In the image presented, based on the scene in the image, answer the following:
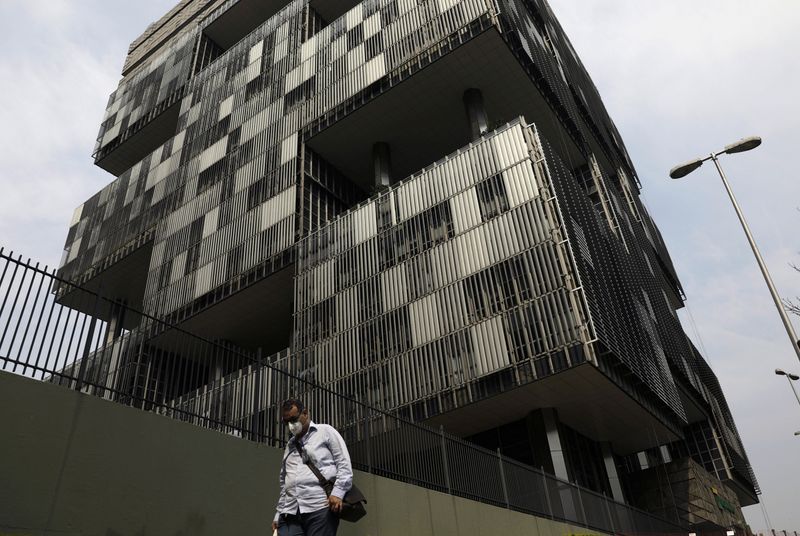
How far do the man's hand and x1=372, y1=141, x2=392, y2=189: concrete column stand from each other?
105 ft

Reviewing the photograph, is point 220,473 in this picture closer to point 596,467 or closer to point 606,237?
point 596,467

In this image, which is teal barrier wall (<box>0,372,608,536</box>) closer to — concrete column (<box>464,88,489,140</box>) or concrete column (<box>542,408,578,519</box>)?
concrete column (<box>542,408,578,519</box>)

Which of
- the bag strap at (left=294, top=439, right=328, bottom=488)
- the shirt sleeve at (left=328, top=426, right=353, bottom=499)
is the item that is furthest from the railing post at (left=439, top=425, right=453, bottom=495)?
the bag strap at (left=294, top=439, right=328, bottom=488)

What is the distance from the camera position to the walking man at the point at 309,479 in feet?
19.0

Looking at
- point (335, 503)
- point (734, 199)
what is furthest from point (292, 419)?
point (734, 199)

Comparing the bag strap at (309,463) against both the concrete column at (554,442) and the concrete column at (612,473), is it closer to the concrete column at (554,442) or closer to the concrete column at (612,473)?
the concrete column at (554,442)

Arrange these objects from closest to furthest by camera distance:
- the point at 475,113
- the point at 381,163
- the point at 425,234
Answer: the point at 425,234 → the point at 475,113 → the point at 381,163

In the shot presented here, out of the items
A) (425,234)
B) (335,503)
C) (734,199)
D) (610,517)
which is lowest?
(335,503)

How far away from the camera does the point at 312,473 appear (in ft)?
19.7

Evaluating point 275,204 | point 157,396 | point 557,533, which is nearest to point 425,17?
point 275,204

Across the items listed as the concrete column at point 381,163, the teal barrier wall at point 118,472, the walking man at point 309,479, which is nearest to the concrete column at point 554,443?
the teal barrier wall at point 118,472

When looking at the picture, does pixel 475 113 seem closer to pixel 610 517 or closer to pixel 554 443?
pixel 554 443

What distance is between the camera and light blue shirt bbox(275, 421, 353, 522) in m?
5.85

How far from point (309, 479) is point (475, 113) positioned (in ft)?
104
